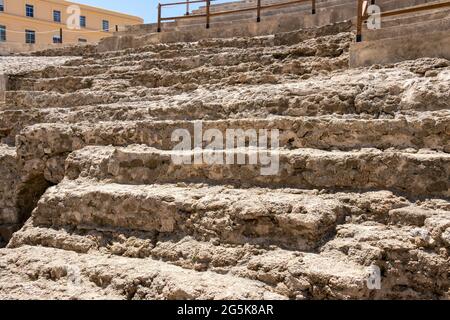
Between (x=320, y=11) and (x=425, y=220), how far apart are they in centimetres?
768

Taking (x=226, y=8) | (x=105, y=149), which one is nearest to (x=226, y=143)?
(x=105, y=149)

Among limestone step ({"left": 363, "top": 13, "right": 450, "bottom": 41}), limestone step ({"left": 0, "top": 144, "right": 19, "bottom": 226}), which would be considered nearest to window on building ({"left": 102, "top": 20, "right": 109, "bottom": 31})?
limestone step ({"left": 0, "top": 144, "right": 19, "bottom": 226})

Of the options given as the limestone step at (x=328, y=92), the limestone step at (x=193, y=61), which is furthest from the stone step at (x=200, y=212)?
the limestone step at (x=193, y=61)

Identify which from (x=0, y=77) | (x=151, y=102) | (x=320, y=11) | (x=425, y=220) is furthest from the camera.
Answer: (x=320, y=11)

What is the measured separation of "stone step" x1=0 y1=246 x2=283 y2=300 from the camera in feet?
9.91

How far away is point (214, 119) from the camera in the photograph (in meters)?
4.97

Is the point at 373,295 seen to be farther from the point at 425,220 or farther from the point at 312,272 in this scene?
the point at 425,220

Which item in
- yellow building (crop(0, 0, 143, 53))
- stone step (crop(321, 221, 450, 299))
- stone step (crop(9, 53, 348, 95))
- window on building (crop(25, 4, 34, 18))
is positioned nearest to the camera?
stone step (crop(321, 221, 450, 299))

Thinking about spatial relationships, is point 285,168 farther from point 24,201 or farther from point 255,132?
point 24,201

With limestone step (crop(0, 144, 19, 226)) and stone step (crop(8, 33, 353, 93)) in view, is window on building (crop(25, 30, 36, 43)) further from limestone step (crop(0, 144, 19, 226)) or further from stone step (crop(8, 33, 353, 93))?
limestone step (crop(0, 144, 19, 226))

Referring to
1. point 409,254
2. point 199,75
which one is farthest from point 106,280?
point 199,75

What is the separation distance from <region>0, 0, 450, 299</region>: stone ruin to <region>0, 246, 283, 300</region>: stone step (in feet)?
0.05

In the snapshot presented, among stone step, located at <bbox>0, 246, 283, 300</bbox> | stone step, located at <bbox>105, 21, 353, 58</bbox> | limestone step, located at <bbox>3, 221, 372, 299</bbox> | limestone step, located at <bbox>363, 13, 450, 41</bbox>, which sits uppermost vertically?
stone step, located at <bbox>105, 21, 353, 58</bbox>

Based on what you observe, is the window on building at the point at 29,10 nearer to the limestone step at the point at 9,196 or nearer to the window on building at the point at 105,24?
the window on building at the point at 105,24
